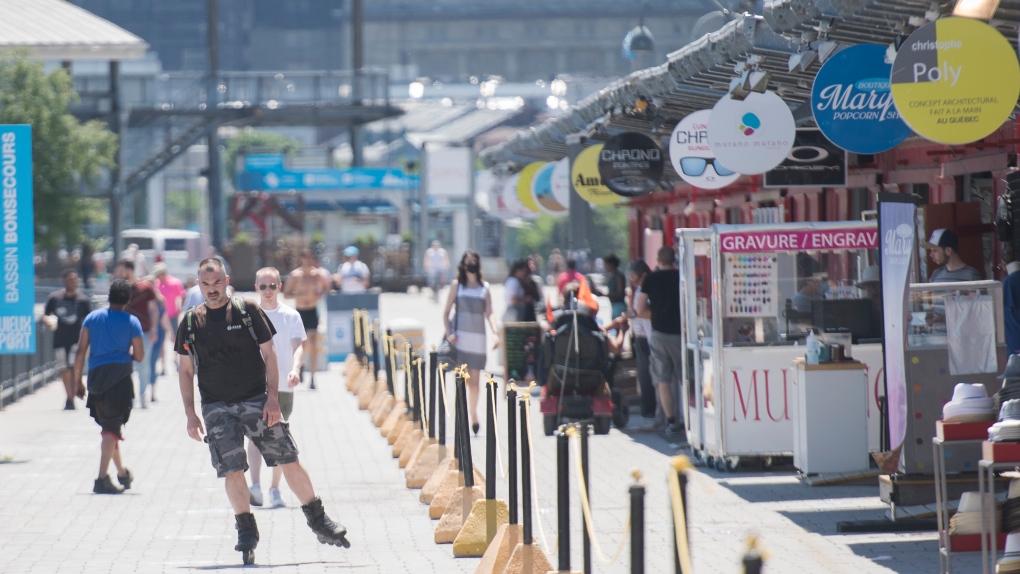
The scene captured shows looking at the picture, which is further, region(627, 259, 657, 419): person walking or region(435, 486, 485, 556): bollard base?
region(627, 259, 657, 419): person walking

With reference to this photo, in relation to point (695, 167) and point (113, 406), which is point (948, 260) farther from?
point (113, 406)

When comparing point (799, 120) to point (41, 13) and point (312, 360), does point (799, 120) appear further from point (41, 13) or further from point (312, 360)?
point (41, 13)

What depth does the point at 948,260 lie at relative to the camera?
991 cm

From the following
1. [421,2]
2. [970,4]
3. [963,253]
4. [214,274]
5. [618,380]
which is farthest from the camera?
[421,2]

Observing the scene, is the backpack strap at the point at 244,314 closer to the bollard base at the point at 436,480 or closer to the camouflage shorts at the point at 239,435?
the camouflage shorts at the point at 239,435

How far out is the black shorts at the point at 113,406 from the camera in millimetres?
11742

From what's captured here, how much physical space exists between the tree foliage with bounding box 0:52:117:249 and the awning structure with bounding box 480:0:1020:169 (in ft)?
67.5

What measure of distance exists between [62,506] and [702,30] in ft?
35.2

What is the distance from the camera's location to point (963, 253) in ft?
35.8

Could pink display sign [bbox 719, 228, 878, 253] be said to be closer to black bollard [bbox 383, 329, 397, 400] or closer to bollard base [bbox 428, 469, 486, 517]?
bollard base [bbox 428, 469, 486, 517]

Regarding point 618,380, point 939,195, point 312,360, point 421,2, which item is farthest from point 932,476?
point 421,2

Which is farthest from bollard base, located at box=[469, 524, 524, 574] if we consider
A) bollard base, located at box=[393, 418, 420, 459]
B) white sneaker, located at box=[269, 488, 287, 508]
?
bollard base, located at box=[393, 418, 420, 459]

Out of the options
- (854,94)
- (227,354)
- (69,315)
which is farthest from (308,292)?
(854,94)

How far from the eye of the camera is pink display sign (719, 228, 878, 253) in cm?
1121
